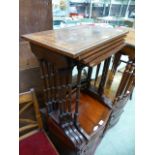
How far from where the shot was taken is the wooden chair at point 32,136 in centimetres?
108

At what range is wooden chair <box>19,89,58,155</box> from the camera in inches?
42.6

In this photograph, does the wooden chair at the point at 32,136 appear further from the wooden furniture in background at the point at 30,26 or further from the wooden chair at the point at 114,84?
the wooden chair at the point at 114,84

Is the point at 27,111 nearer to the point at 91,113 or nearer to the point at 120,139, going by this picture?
the point at 91,113

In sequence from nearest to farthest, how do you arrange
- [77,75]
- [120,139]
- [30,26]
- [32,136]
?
1. [77,75]
2. [30,26]
3. [32,136]
4. [120,139]

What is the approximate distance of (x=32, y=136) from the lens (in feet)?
3.89

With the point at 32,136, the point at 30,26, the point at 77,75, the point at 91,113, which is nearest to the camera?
the point at 77,75

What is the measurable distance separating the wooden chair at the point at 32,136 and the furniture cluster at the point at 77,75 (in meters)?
0.09

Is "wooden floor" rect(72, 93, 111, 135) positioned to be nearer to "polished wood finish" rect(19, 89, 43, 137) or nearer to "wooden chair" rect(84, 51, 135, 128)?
"wooden chair" rect(84, 51, 135, 128)

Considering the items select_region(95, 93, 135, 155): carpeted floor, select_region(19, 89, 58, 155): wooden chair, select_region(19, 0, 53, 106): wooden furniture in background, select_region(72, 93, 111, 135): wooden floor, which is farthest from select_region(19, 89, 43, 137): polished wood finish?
select_region(95, 93, 135, 155): carpeted floor

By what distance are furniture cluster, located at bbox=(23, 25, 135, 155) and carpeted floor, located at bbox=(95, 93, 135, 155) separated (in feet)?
1.50

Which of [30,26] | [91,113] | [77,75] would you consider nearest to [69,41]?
[77,75]

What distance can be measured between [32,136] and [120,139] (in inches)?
38.1

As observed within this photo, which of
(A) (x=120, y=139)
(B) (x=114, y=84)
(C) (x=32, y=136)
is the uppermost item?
(B) (x=114, y=84)

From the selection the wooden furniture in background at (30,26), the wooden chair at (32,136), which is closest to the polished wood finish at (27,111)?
the wooden chair at (32,136)
